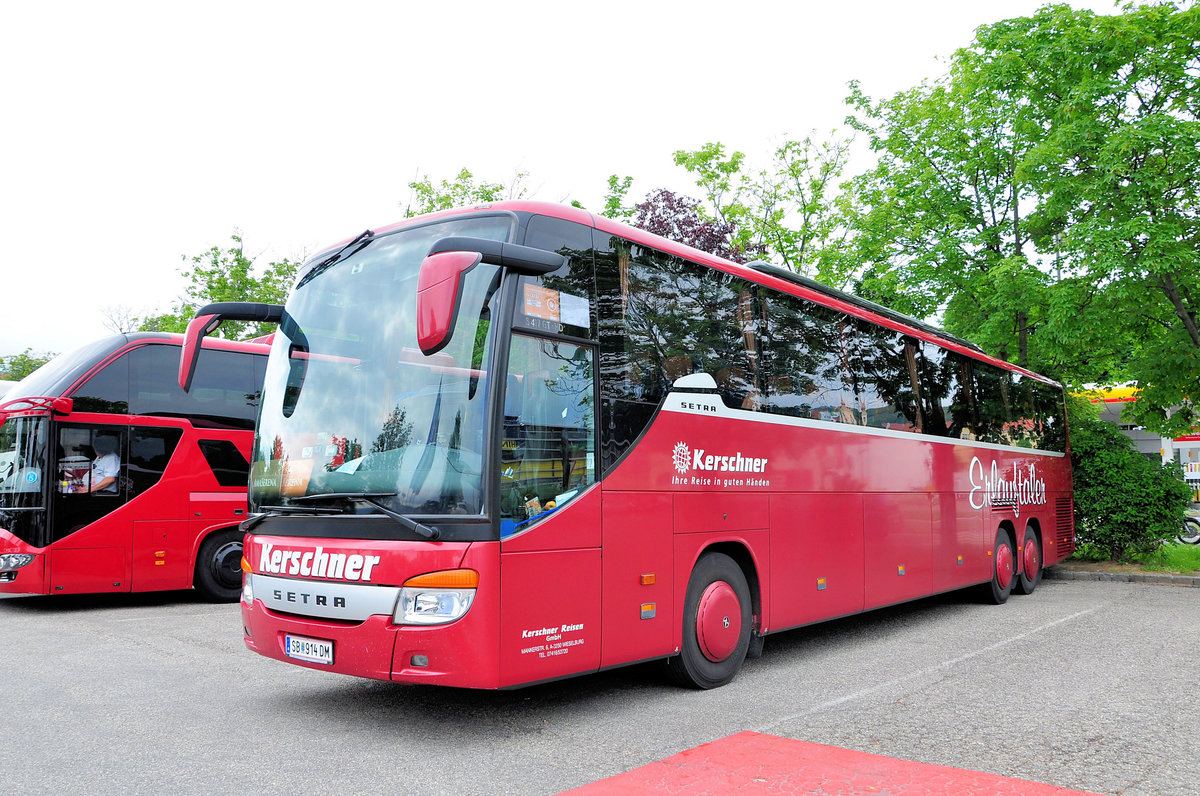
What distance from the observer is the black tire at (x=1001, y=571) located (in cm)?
1211

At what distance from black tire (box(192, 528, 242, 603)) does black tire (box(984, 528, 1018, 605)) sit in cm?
1051

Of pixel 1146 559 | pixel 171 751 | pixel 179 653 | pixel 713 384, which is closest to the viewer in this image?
pixel 171 751

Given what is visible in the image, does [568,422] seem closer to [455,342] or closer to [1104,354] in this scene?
[455,342]

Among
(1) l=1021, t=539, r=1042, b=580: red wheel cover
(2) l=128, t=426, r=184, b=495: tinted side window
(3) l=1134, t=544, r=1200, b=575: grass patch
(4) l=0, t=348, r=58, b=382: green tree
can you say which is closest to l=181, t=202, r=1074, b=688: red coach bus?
(2) l=128, t=426, r=184, b=495: tinted side window

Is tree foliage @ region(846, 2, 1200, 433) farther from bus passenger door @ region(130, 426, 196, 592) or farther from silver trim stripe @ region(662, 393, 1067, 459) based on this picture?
bus passenger door @ region(130, 426, 196, 592)

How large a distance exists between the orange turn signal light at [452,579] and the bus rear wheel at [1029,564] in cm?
1064

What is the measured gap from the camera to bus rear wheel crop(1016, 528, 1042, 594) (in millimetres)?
13125

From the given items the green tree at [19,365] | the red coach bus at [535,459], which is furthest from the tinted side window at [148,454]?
the green tree at [19,365]

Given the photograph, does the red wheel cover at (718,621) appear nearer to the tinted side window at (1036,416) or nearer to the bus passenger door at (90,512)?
the tinted side window at (1036,416)

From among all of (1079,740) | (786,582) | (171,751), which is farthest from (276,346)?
(1079,740)

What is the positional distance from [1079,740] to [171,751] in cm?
544

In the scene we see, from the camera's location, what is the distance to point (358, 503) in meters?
5.33

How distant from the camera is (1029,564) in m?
13.3

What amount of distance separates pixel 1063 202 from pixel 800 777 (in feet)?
40.8
